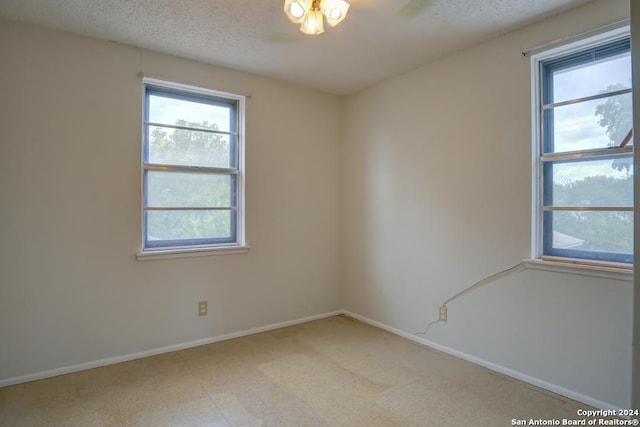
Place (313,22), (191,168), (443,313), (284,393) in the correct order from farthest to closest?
1. (191,168)
2. (443,313)
3. (284,393)
4. (313,22)

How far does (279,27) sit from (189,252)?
1921mm

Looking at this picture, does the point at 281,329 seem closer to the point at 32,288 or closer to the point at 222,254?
Answer: the point at 222,254

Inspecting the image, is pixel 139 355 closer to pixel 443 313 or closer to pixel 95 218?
pixel 95 218

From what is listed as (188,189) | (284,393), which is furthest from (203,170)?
(284,393)

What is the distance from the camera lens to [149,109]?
2.95 metres

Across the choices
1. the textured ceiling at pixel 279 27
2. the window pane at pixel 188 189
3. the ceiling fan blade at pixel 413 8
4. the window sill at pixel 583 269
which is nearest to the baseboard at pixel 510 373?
the window sill at pixel 583 269

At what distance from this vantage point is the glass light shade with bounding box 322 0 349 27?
193 cm

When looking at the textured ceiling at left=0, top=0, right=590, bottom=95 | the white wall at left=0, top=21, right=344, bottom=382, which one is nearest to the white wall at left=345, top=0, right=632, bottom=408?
the textured ceiling at left=0, top=0, right=590, bottom=95

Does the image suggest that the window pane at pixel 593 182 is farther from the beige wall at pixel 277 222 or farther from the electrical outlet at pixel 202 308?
the electrical outlet at pixel 202 308

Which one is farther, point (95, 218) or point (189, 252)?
point (189, 252)

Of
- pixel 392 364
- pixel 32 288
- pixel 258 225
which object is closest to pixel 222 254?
pixel 258 225

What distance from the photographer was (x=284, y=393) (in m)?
2.29

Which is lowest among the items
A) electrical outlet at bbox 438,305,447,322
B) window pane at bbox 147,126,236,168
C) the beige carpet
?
the beige carpet

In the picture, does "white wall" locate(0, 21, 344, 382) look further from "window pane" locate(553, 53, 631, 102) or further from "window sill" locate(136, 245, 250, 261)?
"window pane" locate(553, 53, 631, 102)
